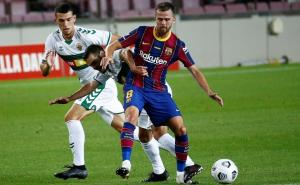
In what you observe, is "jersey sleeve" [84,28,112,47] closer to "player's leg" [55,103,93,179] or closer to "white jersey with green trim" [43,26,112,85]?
"white jersey with green trim" [43,26,112,85]

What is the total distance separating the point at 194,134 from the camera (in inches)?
619

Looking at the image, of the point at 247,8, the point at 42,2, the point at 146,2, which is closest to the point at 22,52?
the point at 42,2

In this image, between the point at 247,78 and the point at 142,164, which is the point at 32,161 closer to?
the point at 142,164

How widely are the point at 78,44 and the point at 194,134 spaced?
4.74 m

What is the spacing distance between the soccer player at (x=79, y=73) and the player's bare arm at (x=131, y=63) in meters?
0.91

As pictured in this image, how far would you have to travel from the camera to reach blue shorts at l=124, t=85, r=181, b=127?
998cm

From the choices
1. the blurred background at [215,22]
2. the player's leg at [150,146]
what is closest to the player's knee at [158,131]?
the player's leg at [150,146]

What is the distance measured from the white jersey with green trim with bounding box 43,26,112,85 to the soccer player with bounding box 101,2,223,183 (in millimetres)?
1198

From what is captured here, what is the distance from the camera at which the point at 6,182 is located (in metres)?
10.7

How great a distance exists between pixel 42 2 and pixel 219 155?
20669 mm

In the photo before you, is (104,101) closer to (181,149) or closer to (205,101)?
(181,149)

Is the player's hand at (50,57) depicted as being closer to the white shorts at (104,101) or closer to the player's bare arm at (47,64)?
the player's bare arm at (47,64)

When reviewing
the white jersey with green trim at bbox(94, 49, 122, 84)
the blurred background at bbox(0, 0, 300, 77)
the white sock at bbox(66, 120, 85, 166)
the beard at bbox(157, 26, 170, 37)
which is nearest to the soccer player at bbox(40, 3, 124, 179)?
→ the white sock at bbox(66, 120, 85, 166)

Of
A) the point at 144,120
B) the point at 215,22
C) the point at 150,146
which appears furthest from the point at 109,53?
the point at 215,22
